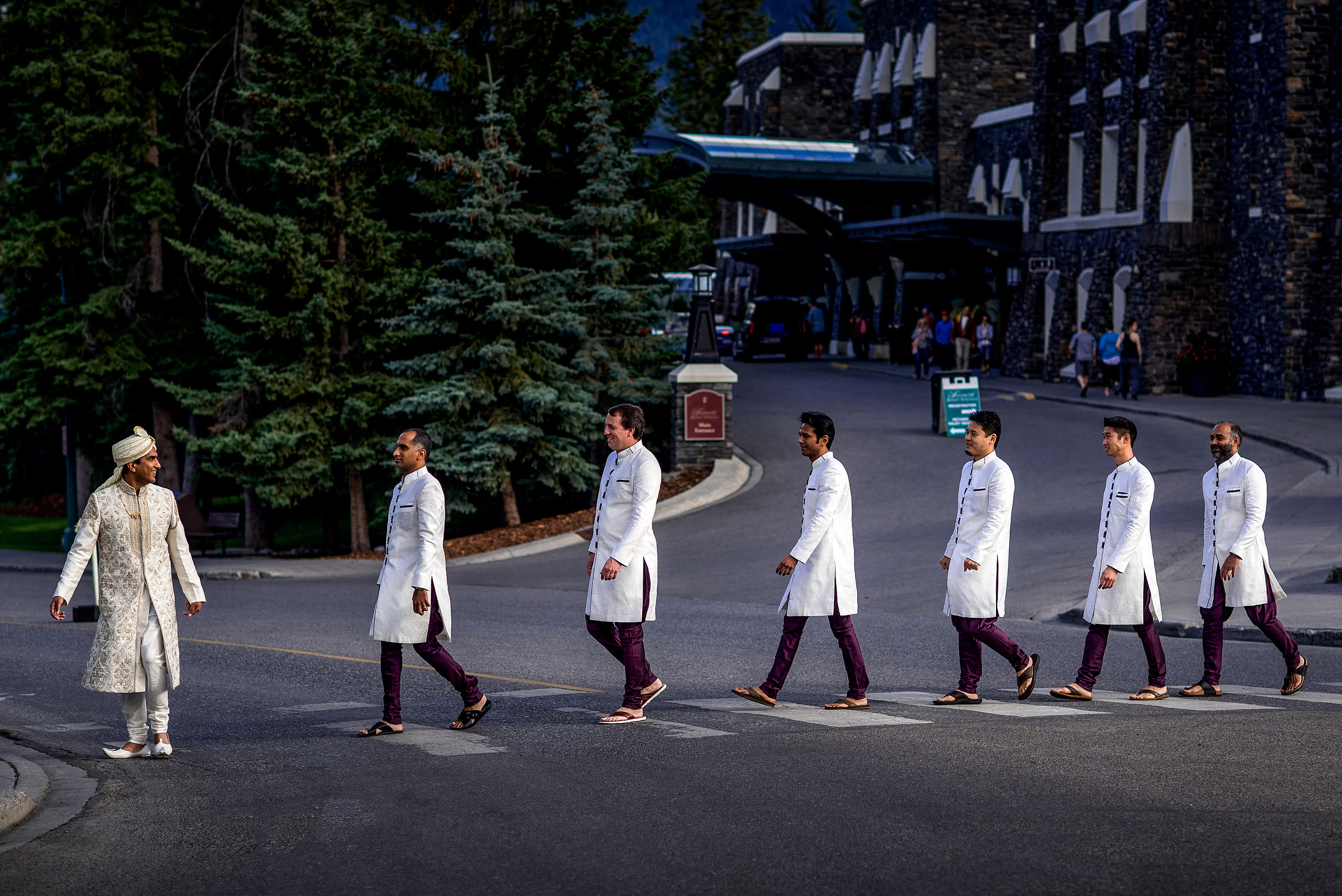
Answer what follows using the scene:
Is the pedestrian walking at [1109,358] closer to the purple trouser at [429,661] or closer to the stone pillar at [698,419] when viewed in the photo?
the stone pillar at [698,419]

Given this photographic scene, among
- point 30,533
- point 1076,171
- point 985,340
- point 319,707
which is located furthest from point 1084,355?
point 30,533

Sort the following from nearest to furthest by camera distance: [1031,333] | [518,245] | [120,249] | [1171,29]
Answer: [518,245] < [120,249] < [1171,29] < [1031,333]

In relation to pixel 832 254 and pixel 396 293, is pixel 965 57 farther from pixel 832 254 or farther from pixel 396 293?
pixel 396 293

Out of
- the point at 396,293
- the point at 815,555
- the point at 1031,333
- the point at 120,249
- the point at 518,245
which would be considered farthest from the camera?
the point at 1031,333

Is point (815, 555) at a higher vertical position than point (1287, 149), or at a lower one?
lower

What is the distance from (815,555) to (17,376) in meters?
28.7

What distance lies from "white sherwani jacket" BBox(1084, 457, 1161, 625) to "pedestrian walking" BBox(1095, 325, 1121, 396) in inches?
1058

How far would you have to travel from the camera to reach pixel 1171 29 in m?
37.6

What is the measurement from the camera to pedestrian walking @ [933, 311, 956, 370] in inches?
1683

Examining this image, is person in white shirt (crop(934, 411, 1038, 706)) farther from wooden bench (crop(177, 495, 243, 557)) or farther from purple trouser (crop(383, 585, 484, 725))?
wooden bench (crop(177, 495, 243, 557))

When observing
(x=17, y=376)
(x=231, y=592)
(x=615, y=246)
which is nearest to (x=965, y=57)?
(x=615, y=246)

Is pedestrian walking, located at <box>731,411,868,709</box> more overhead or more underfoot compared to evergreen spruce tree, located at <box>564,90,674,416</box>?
more underfoot

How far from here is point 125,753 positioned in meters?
8.83

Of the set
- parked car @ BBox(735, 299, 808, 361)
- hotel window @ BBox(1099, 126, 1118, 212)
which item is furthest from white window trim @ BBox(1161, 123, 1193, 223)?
parked car @ BBox(735, 299, 808, 361)
